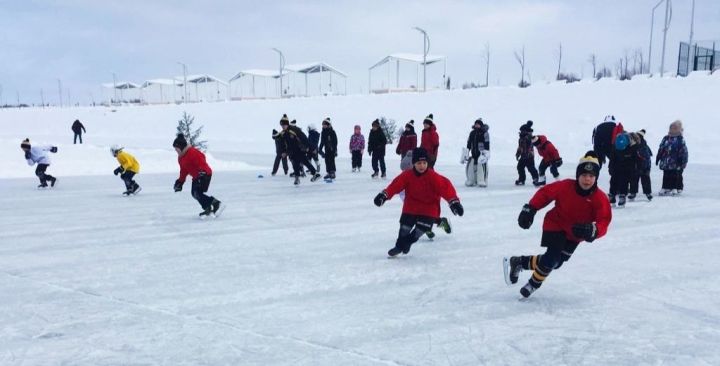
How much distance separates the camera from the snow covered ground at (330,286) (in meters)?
3.62

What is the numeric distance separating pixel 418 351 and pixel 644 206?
25.1 feet

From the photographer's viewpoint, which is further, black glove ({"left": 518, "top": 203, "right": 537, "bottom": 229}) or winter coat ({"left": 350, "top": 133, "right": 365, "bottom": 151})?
winter coat ({"left": 350, "top": 133, "right": 365, "bottom": 151})

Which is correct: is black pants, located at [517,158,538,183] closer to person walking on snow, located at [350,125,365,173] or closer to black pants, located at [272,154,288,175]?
person walking on snow, located at [350,125,365,173]

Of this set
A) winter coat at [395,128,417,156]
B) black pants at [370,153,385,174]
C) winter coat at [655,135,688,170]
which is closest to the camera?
winter coat at [655,135,688,170]

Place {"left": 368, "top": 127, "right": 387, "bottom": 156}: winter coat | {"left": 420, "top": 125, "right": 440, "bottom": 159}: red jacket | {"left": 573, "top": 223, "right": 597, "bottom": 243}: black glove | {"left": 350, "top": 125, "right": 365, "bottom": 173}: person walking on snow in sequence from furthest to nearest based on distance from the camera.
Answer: {"left": 350, "top": 125, "right": 365, "bottom": 173}: person walking on snow
{"left": 368, "top": 127, "right": 387, "bottom": 156}: winter coat
{"left": 420, "top": 125, "right": 440, "bottom": 159}: red jacket
{"left": 573, "top": 223, "right": 597, "bottom": 243}: black glove

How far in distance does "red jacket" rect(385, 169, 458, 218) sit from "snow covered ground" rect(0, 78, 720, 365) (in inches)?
21.8

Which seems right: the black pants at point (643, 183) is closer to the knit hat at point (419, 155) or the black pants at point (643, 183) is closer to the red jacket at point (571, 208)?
the knit hat at point (419, 155)

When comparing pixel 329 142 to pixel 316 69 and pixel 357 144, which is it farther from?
pixel 316 69

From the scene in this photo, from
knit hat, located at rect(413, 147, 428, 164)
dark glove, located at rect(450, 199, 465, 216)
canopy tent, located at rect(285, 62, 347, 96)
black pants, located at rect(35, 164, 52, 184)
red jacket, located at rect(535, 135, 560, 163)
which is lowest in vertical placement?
black pants, located at rect(35, 164, 52, 184)

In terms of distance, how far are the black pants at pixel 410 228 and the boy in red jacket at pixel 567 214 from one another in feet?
5.16

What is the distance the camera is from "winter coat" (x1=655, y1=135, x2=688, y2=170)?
10695 millimetres

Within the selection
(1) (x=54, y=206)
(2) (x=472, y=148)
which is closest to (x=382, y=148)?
(2) (x=472, y=148)

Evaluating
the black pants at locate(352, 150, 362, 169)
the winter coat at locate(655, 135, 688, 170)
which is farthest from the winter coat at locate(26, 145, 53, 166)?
the winter coat at locate(655, 135, 688, 170)

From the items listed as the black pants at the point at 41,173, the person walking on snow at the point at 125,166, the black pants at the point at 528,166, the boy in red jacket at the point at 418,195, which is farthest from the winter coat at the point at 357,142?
the boy in red jacket at the point at 418,195
